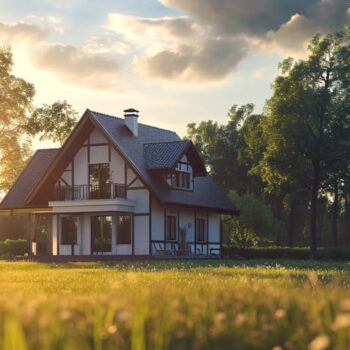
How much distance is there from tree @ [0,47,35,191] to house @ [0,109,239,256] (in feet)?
52.4

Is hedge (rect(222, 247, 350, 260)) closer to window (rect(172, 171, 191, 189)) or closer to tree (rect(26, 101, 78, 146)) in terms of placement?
window (rect(172, 171, 191, 189))

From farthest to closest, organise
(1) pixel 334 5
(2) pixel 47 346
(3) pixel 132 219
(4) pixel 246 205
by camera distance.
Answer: (4) pixel 246 205 < (1) pixel 334 5 < (3) pixel 132 219 < (2) pixel 47 346

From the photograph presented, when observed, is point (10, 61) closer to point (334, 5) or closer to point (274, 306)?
point (334, 5)

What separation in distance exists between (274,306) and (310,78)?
4404 cm

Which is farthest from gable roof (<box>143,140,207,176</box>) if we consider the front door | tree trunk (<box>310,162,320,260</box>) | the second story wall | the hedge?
tree trunk (<box>310,162,320,260</box>)

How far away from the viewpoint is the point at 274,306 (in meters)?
5.59

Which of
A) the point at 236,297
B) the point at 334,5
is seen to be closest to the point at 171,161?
the point at 334,5

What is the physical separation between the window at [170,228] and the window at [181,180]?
194cm

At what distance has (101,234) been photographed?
145 ft

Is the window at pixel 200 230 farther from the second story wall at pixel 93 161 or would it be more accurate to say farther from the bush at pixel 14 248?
the bush at pixel 14 248

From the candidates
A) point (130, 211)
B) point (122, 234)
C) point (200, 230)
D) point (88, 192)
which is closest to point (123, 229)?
point (122, 234)

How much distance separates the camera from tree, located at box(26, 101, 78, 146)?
6456 cm

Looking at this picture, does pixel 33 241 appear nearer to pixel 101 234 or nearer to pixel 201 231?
pixel 101 234

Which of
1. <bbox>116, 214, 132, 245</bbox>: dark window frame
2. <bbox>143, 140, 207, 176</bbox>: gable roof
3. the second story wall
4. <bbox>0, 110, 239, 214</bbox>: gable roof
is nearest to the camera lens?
<bbox>0, 110, 239, 214</bbox>: gable roof
